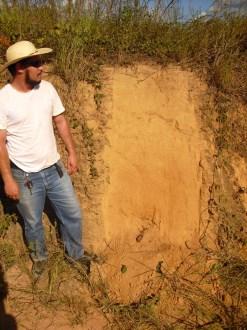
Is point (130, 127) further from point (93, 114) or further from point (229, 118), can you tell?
point (229, 118)

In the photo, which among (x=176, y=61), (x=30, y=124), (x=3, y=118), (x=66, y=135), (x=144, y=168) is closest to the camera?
(x=3, y=118)

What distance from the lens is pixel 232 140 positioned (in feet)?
15.1

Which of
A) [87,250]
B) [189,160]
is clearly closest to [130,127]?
[189,160]

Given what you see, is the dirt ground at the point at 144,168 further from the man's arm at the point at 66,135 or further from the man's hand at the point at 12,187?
the man's hand at the point at 12,187

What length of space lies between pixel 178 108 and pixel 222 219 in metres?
1.30

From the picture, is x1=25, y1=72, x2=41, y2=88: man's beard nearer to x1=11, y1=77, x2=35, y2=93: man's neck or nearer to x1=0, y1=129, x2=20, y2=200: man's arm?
A: x1=11, y1=77, x2=35, y2=93: man's neck

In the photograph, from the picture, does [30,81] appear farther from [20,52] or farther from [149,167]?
[149,167]

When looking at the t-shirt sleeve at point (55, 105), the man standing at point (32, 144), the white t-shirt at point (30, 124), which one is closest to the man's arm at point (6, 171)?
the man standing at point (32, 144)

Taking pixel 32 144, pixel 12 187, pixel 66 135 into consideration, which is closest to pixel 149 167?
pixel 66 135

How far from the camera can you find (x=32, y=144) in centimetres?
353

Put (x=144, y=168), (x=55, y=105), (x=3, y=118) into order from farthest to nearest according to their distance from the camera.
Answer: (x=144, y=168), (x=55, y=105), (x=3, y=118)

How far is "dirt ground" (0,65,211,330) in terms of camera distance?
4.42 metres

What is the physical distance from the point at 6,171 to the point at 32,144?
31cm

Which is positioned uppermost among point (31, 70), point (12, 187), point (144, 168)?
point (31, 70)
